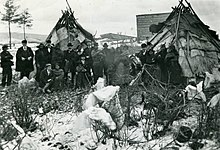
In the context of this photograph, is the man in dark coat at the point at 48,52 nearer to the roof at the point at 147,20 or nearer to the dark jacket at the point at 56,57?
the dark jacket at the point at 56,57

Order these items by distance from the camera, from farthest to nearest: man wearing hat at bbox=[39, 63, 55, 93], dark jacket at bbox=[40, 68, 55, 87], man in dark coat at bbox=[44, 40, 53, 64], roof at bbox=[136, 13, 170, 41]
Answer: roof at bbox=[136, 13, 170, 41] → man in dark coat at bbox=[44, 40, 53, 64] → dark jacket at bbox=[40, 68, 55, 87] → man wearing hat at bbox=[39, 63, 55, 93]

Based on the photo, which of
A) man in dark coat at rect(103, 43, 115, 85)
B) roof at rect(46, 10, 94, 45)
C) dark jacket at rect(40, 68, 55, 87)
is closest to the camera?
dark jacket at rect(40, 68, 55, 87)

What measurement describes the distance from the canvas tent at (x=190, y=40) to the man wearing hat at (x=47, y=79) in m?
3.88

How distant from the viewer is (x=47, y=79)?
8961 millimetres

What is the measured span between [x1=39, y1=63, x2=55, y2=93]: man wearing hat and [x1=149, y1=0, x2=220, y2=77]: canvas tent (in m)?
3.88

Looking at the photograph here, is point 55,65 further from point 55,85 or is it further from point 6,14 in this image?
point 6,14

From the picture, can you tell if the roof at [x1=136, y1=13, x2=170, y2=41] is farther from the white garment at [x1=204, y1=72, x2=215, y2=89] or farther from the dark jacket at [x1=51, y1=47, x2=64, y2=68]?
the white garment at [x1=204, y1=72, x2=215, y2=89]

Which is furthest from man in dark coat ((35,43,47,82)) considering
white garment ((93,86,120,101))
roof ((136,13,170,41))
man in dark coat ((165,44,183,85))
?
roof ((136,13,170,41))

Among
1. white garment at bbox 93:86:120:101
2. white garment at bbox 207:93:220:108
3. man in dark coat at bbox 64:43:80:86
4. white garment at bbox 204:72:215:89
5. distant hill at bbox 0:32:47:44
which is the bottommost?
white garment at bbox 207:93:220:108

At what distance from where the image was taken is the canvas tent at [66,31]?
1208cm

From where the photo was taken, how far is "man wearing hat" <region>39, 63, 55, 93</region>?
347 inches

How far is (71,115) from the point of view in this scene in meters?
6.70

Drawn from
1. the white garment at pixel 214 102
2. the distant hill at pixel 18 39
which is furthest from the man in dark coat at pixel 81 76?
the distant hill at pixel 18 39

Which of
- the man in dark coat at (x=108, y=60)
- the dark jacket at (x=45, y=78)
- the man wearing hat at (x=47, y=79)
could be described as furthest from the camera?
the man in dark coat at (x=108, y=60)
